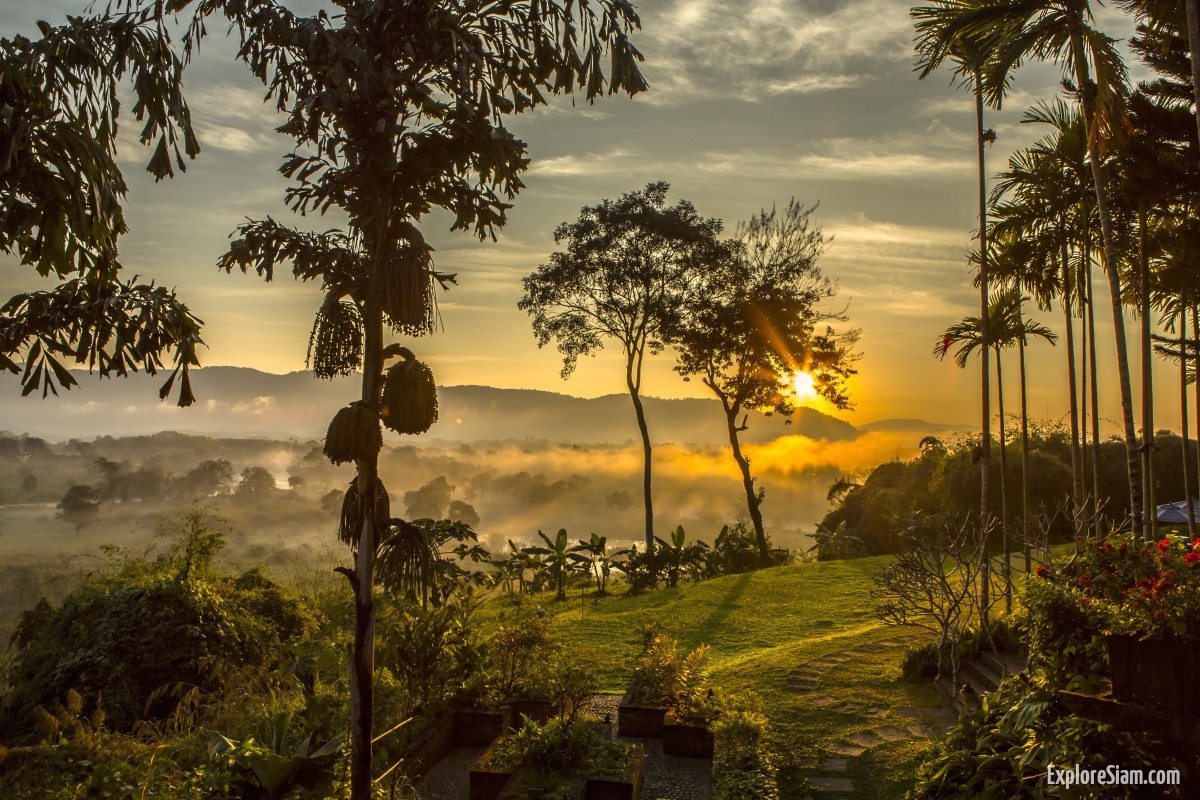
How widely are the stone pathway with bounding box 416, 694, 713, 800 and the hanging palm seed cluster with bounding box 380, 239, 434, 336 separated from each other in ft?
16.4

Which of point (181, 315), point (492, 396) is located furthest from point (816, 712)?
point (492, 396)

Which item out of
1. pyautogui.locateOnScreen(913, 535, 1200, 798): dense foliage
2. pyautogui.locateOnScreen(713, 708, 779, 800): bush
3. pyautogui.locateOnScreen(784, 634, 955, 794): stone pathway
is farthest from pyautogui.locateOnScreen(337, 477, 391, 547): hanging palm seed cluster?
pyautogui.locateOnScreen(784, 634, 955, 794): stone pathway

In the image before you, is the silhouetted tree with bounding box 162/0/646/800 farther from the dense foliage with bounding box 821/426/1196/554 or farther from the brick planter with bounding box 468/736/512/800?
the dense foliage with bounding box 821/426/1196/554

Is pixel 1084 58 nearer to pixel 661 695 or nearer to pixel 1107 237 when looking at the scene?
pixel 1107 237

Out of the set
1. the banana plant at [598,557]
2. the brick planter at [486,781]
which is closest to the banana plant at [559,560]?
the banana plant at [598,557]

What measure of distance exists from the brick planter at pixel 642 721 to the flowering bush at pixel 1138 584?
14.4 feet

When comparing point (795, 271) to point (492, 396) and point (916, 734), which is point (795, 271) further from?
point (492, 396)

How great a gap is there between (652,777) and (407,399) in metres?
5.49

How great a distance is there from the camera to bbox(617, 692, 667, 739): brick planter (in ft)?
30.4

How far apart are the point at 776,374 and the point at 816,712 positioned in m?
15.9

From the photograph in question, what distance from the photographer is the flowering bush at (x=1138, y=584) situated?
5.54 metres

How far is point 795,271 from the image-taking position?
961 inches

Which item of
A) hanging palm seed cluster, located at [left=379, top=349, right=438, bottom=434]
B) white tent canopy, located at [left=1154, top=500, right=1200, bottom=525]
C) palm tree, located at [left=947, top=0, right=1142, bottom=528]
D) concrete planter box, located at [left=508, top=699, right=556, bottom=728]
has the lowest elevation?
concrete planter box, located at [left=508, top=699, right=556, bottom=728]

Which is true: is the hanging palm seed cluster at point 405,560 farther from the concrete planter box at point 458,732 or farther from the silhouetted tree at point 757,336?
the silhouetted tree at point 757,336
